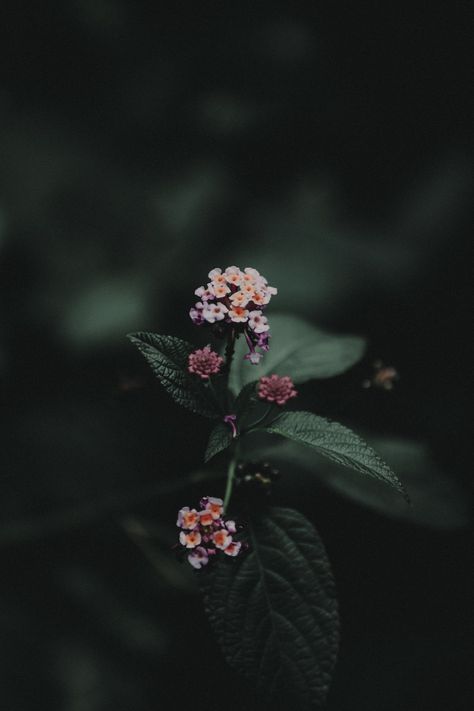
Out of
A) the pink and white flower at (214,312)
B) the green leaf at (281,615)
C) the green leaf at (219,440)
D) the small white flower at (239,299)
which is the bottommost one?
the green leaf at (281,615)

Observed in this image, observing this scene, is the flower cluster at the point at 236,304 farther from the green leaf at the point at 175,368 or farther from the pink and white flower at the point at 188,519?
the pink and white flower at the point at 188,519

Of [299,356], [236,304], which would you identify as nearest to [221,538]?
[236,304]

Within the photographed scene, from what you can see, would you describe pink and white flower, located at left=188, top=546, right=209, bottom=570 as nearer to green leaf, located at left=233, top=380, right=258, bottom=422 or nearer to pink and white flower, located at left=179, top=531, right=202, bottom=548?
pink and white flower, located at left=179, top=531, right=202, bottom=548

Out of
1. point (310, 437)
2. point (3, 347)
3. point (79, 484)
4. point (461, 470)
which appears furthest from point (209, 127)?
point (310, 437)

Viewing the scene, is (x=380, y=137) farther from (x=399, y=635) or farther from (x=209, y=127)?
(x=399, y=635)

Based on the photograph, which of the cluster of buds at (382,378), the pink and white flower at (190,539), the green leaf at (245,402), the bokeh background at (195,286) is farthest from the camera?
the bokeh background at (195,286)

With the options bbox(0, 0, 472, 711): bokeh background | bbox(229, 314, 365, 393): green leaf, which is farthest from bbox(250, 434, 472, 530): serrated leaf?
bbox(229, 314, 365, 393): green leaf

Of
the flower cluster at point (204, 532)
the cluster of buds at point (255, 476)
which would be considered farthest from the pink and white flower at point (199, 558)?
the cluster of buds at point (255, 476)
